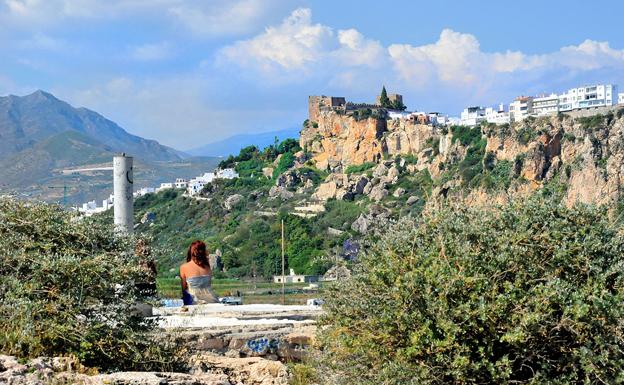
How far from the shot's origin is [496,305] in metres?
6.01

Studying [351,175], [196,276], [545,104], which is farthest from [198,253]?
[545,104]

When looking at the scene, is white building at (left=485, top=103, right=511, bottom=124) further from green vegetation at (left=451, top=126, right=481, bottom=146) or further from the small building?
the small building

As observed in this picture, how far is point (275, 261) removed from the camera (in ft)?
188

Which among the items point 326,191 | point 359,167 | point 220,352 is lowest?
point 220,352

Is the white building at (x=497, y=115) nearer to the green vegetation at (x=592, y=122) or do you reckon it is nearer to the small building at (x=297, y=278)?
the green vegetation at (x=592, y=122)

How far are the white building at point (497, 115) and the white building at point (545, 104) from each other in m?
3.00

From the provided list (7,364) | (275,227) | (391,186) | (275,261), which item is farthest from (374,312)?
(391,186)

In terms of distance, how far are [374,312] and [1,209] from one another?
343cm

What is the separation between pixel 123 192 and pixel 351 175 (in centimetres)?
7191

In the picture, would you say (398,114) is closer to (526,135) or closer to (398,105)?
(398,105)

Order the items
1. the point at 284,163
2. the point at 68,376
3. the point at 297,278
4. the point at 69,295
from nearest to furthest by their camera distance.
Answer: the point at 68,376
the point at 69,295
the point at 297,278
the point at 284,163

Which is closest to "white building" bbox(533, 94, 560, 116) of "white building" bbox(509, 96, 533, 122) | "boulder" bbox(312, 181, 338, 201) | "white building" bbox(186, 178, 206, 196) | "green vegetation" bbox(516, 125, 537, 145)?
"white building" bbox(509, 96, 533, 122)

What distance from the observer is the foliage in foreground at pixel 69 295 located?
6371mm

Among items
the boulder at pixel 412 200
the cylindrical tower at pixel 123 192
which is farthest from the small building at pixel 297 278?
the cylindrical tower at pixel 123 192
